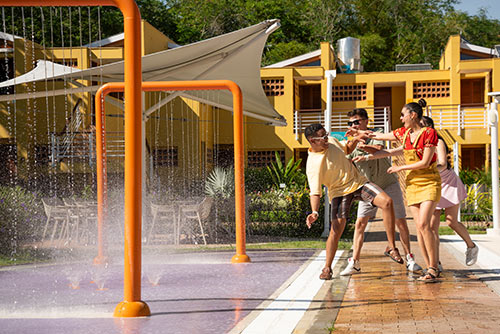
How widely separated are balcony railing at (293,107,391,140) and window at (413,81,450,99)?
2.17m

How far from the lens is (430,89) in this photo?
31.9 meters

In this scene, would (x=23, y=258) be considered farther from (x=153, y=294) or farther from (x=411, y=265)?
(x=411, y=265)

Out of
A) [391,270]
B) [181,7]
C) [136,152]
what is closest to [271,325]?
[136,152]

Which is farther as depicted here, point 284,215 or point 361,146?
point 284,215

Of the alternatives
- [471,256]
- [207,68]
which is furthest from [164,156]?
[471,256]

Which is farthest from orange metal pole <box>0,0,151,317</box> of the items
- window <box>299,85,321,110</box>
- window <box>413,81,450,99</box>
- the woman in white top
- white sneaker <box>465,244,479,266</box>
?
window <box>413,81,450,99</box>

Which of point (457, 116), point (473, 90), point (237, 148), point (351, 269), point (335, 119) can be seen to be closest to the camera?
point (351, 269)

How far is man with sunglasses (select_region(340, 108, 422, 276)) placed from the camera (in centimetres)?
718

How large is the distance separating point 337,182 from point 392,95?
93.2 feet

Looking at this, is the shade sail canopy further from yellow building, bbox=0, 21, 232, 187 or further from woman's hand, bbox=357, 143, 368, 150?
yellow building, bbox=0, 21, 232, 187

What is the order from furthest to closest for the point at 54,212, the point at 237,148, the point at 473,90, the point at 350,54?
the point at 350,54
the point at 473,90
the point at 54,212
the point at 237,148

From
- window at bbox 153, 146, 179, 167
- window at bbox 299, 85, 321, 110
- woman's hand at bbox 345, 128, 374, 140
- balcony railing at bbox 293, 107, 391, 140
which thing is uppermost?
window at bbox 299, 85, 321, 110

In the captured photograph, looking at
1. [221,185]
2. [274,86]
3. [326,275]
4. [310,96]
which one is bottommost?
[326,275]

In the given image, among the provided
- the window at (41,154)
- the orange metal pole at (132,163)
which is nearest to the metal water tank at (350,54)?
the window at (41,154)
